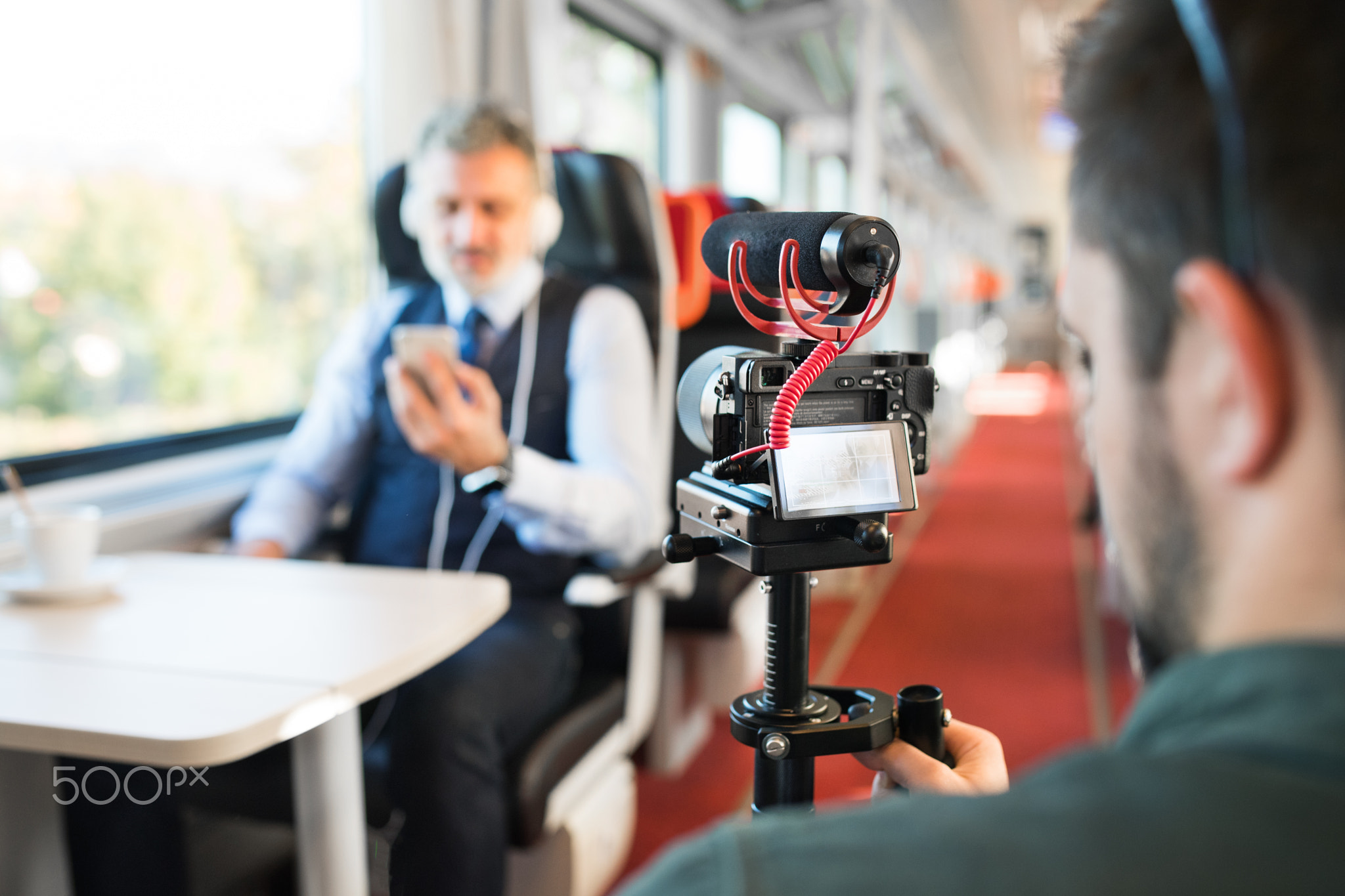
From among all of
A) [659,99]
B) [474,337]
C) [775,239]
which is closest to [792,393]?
[775,239]

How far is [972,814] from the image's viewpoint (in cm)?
38

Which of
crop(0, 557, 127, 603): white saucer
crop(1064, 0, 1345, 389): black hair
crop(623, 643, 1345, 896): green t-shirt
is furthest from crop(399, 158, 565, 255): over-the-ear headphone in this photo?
crop(623, 643, 1345, 896): green t-shirt

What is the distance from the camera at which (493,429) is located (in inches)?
61.4

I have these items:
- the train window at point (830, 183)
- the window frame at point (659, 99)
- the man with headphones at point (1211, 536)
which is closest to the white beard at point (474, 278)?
the man with headphones at point (1211, 536)

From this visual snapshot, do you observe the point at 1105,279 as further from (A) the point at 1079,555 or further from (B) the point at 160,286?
(A) the point at 1079,555

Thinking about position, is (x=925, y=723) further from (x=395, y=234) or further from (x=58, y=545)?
(x=395, y=234)

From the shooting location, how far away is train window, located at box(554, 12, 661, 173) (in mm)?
3168

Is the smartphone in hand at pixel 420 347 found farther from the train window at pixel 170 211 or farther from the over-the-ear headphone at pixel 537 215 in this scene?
the train window at pixel 170 211

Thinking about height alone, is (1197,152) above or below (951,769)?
above

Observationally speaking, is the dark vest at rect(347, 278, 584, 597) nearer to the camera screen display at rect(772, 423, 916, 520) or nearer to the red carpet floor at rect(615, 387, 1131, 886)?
the red carpet floor at rect(615, 387, 1131, 886)

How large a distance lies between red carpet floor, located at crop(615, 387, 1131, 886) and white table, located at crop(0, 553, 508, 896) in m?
0.41

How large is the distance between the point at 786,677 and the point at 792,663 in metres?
0.01

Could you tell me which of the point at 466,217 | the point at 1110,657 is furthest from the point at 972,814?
the point at 1110,657

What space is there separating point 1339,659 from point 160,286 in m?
2.09
